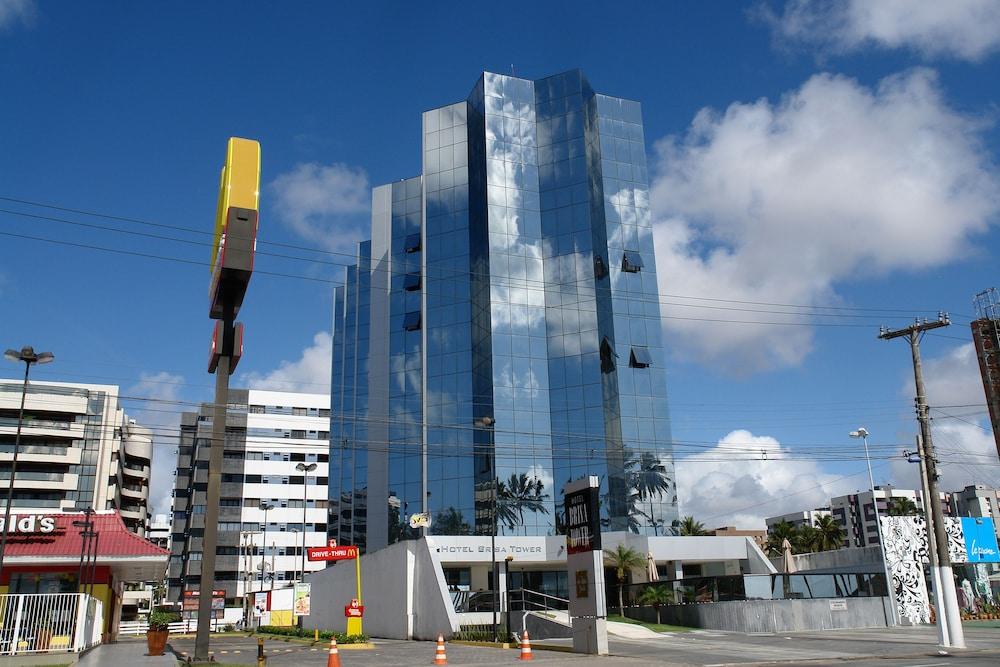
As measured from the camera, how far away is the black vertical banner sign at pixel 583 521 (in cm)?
2866

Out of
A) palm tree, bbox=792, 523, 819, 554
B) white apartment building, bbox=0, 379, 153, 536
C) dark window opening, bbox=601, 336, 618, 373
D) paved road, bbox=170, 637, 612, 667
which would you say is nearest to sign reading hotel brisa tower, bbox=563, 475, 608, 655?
paved road, bbox=170, 637, 612, 667

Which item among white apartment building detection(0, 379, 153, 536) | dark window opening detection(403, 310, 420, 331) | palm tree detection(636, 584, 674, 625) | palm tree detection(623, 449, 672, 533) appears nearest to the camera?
palm tree detection(636, 584, 674, 625)

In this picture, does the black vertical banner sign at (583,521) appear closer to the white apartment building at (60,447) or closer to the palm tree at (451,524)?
the palm tree at (451,524)

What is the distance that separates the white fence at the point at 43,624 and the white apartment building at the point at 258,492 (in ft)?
251

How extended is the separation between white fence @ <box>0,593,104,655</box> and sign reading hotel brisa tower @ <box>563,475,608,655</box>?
721 inches

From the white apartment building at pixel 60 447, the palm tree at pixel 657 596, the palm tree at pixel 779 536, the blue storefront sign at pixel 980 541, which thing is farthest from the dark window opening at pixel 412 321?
the palm tree at pixel 779 536

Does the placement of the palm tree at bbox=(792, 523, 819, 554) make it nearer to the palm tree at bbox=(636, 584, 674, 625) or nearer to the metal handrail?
the metal handrail

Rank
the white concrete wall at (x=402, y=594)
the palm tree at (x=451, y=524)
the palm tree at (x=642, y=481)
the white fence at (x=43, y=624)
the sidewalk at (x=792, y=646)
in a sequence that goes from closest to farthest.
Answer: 1. the sidewalk at (x=792, y=646)
2. the white fence at (x=43, y=624)
3. the white concrete wall at (x=402, y=594)
4. the palm tree at (x=642, y=481)
5. the palm tree at (x=451, y=524)

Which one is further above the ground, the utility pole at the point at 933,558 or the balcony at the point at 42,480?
the balcony at the point at 42,480

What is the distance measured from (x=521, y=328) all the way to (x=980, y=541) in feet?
129

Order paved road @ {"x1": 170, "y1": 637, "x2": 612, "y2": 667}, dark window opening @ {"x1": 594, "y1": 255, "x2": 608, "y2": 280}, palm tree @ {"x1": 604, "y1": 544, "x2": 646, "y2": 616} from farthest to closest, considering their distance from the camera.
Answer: dark window opening @ {"x1": 594, "y1": 255, "x2": 608, "y2": 280}
palm tree @ {"x1": 604, "y1": 544, "x2": 646, "y2": 616}
paved road @ {"x1": 170, "y1": 637, "x2": 612, "y2": 667}

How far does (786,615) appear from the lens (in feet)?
140

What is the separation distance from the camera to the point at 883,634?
3831 cm

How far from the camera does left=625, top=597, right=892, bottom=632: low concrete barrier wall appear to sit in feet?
140
